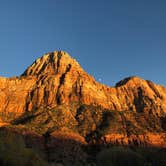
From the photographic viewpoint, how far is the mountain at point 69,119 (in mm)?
113000

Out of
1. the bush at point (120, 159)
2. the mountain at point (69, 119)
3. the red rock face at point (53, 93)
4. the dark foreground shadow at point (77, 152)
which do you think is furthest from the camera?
the red rock face at point (53, 93)

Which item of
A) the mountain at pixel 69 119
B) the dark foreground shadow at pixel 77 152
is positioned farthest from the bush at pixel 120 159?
the mountain at pixel 69 119

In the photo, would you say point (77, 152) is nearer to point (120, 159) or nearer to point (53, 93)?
point (120, 159)

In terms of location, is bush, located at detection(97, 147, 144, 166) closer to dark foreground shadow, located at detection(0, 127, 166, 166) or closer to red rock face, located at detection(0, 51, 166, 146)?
dark foreground shadow, located at detection(0, 127, 166, 166)

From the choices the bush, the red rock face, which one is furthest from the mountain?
the bush

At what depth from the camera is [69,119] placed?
132 m

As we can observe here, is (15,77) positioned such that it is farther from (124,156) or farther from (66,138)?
(124,156)

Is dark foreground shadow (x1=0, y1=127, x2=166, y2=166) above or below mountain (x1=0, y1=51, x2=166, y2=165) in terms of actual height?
below

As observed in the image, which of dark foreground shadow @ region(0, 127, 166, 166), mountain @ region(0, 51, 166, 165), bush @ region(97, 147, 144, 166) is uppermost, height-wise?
mountain @ region(0, 51, 166, 165)

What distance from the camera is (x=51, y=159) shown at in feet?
339

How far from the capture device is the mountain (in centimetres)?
11300

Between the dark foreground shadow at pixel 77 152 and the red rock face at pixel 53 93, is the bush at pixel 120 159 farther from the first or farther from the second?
the red rock face at pixel 53 93

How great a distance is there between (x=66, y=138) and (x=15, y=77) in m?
80.7

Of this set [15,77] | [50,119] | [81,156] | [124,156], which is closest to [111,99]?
[15,77]
